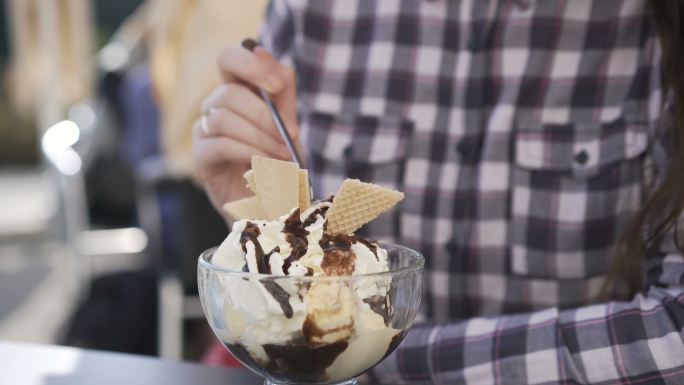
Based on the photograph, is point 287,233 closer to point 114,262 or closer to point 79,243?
point 79,243

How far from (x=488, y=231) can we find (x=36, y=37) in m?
4.84

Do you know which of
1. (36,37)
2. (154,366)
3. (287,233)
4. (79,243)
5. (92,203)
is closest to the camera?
(287,233)

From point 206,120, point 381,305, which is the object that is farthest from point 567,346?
point 206,120

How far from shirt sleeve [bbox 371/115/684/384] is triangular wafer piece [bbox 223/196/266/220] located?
33 cm

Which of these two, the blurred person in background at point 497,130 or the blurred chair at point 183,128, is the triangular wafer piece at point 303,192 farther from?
the blurred chair at point 183,128

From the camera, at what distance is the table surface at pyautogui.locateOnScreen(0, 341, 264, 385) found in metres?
0.82

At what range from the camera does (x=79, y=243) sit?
3.19 m

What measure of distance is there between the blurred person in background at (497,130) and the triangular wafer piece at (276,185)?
32 centimetres

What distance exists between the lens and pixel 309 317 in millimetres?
587

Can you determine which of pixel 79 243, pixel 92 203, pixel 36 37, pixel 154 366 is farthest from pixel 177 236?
pixel 36 37

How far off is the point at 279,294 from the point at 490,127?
671mm

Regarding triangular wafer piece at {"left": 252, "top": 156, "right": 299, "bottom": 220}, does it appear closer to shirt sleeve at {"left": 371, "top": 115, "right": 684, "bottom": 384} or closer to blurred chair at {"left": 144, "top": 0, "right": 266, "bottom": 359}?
shirt sleeve at {"left": 371, "top": 115, "right": 684, "bottom": 384}

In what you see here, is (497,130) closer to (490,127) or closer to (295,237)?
(490,127)

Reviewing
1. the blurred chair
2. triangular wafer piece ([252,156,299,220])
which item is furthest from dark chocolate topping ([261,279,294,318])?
the blurred chair
